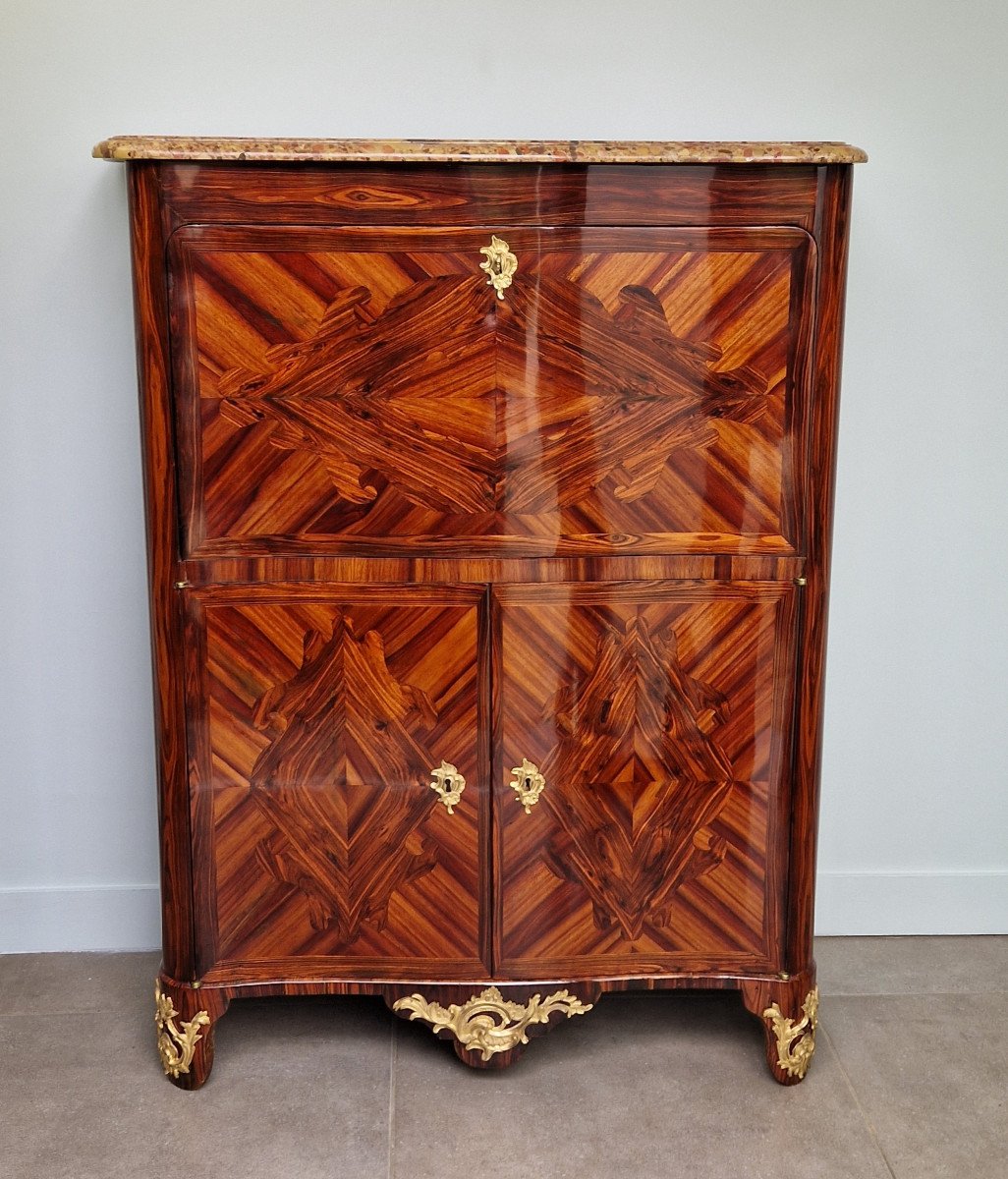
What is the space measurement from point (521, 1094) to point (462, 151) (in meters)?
1.46

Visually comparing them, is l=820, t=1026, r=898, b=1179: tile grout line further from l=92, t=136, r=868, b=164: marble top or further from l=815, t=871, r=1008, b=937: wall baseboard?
l=92, t=136, r=868, b=164: marble top

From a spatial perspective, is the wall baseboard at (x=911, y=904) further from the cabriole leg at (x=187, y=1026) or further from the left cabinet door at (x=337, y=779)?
the cabriole leg at (x=187, y=1026)

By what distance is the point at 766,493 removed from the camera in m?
1.78

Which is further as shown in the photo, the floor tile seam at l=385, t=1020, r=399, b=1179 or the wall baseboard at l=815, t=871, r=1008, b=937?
the wall baseboard at l=815, t=871, r=1008, b=937

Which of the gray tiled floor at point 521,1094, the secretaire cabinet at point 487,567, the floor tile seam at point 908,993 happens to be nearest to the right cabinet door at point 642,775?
the secretaire cabinet at point 487,567

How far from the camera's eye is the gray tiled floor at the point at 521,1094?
176cm

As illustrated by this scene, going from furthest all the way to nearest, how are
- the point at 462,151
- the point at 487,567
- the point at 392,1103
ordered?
the point at 392,1103 → the point at 487,567 → the point at 462,151

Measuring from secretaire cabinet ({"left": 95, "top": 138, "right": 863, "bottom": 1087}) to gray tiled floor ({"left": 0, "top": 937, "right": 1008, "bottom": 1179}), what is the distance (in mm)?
98

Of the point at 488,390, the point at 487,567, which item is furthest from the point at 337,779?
the point at 488,390

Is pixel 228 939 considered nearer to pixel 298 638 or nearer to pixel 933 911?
pixel 298 638

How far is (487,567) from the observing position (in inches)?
69.8

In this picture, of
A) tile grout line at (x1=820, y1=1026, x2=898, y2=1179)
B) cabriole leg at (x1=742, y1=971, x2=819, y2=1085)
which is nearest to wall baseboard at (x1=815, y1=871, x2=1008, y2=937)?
tile grout line at (x1=820, y1=1026, x2=898, y2=1179)

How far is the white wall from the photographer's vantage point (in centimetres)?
206

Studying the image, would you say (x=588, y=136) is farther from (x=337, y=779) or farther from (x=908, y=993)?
(x=908, y=993)
